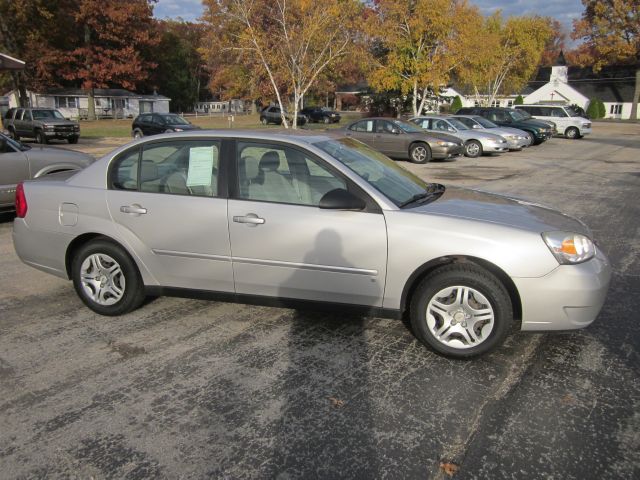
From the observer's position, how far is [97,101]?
64.6 metres

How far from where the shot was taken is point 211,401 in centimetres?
323

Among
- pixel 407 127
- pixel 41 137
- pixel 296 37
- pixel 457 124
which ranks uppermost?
pixel 296 37

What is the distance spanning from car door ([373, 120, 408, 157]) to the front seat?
14.8 m

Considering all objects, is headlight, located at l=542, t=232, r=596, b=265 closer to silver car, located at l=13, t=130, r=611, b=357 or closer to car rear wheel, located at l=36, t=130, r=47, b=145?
silver car, located at l=13, t=130, r=611, b=357

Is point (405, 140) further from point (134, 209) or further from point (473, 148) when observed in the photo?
point (134, 209)

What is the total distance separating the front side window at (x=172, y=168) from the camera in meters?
4.24

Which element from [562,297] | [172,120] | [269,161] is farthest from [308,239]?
[172,120]

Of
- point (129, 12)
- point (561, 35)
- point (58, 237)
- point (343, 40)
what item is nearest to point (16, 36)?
point (129, 12)

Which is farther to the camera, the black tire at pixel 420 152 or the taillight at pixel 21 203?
the black tire at pixel 420 152

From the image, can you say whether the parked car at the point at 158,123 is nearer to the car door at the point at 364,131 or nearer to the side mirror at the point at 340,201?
the car door at the point at 364,131

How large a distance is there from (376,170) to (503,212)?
42.5 inches

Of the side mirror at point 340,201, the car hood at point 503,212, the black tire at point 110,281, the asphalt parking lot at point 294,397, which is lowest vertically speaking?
the asphalt parking lot at point 294,397

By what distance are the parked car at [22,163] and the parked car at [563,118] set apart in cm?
2751

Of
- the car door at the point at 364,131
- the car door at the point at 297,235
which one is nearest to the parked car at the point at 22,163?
the car door at the point at 297,235
